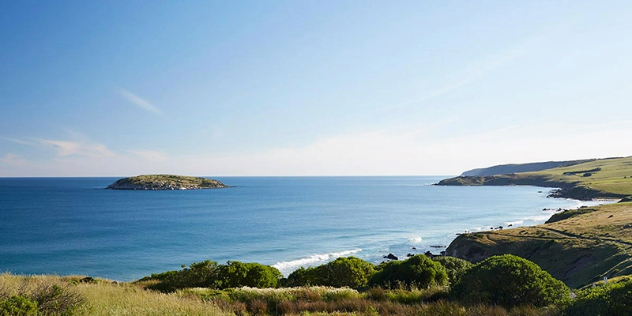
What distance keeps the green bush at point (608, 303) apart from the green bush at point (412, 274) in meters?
8.78

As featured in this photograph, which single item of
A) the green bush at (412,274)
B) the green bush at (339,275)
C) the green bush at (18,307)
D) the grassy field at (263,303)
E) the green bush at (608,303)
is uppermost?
the green bush at (18,307)

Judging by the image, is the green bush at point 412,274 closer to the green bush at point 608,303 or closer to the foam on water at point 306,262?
the green bush at point 608,303

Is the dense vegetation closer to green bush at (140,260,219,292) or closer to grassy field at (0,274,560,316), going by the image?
grassy field at (0,274,560,316)

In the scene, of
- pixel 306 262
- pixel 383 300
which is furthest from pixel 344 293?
pixel 306 262

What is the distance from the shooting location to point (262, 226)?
3142 inches

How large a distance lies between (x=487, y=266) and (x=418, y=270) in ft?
A: 19.9

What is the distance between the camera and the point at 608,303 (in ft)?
27.0

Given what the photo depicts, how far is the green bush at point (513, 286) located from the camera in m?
10.9

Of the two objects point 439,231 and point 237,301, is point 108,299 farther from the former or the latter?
point 439,231

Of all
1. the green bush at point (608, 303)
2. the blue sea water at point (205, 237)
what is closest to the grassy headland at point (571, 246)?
the blue sea water at point (205, 237)

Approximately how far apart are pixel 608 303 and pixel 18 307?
1387 cm

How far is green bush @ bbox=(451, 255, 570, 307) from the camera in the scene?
10.9 m

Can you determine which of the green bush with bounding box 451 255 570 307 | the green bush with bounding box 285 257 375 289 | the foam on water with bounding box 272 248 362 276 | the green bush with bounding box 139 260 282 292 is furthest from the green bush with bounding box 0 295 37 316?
the foam on water with bounding box 272 248 362 276

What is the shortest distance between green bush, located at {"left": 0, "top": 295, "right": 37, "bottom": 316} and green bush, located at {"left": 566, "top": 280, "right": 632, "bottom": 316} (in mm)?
13286
